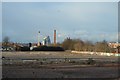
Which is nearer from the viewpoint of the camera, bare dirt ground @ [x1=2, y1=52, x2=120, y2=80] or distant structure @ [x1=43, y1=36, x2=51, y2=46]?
bare dirt ground @ [x1=2, y1=52, x2=120, y2=80]

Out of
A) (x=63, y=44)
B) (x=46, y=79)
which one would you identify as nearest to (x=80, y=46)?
(x=63, y=44)

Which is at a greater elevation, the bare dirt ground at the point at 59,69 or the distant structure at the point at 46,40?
the distant structure at the point at 46,40

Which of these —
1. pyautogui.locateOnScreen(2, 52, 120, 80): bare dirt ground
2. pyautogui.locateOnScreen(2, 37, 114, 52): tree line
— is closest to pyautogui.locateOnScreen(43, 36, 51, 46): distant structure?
pyautogui.locateOnScreen(2, 37, 114, 52): tree line

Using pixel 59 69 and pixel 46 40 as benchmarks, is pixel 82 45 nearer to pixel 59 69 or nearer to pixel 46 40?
pixel 46 40

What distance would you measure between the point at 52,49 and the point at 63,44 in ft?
66.7

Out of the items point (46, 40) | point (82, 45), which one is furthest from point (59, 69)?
Answer: point (46, 40)

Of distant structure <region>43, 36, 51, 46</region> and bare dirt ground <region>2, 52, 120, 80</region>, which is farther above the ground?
distant structure <region>43, 36, 51, 46</region>

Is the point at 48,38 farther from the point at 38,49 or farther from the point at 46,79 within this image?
the point at 46,79

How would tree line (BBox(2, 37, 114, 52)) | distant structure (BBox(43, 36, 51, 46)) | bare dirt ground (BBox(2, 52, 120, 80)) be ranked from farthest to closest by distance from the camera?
distant structure (BBox(43, 36, 51, 46)), tree line (BBox(2, 37, 114, 52)), bare dirt ground (BBox(2, 52, 120, 80))

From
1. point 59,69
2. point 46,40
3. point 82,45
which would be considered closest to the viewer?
point 59,69

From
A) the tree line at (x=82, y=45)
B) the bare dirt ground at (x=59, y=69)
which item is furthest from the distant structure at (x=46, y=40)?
the bare dirt ground at (x=59, y=69)

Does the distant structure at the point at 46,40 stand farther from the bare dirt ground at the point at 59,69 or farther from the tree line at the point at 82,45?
the bare dirt ground at the point at 59,69

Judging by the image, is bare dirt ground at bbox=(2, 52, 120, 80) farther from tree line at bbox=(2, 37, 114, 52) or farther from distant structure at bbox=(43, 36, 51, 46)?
distant structure at bbox=(43, 36, 51, 46)

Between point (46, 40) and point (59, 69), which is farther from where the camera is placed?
point (46, 40)
